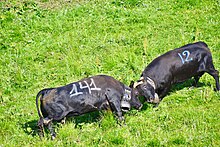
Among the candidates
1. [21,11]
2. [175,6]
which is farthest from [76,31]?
[175,6]

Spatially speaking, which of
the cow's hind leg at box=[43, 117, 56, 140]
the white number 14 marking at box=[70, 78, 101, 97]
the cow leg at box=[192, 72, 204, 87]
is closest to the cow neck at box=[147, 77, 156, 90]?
the cow leg at box=[192, 72, 204, 87]

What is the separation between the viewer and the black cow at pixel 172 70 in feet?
32.9

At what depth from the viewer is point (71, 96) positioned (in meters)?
9.09

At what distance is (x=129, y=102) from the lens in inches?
380

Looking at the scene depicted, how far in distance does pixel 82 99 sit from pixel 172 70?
88.7 inches

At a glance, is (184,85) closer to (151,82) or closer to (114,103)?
(151,82)

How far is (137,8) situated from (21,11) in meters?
3.43

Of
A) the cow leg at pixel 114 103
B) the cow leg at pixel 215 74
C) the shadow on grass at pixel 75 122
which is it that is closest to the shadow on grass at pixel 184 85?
the cow leg at pixel 215 74

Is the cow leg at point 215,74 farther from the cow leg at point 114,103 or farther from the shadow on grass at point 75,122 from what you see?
the shadow on grass at point 75,122

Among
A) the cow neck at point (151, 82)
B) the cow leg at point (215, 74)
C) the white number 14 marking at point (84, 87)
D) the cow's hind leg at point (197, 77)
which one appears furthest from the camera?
the cow's hind leg at point (197, 77)

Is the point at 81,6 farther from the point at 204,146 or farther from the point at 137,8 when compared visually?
the point at 204,146

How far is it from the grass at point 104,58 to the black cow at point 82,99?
0.23 metres

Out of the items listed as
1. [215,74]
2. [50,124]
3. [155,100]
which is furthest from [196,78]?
[50,124]

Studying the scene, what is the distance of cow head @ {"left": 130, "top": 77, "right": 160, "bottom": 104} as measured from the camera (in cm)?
995
